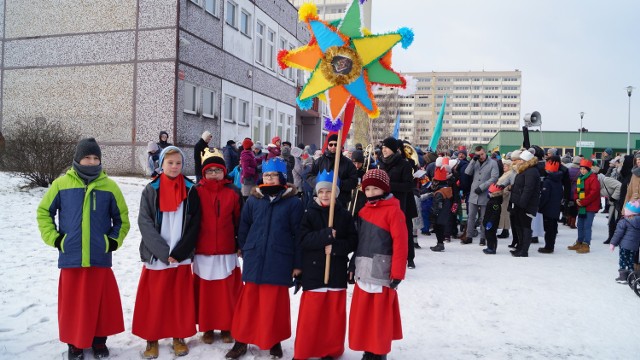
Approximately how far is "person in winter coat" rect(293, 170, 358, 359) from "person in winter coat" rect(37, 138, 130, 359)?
1.72m

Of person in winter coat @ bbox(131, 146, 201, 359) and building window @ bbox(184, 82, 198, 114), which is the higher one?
building window @ bbox(184, 82, 198, 114)

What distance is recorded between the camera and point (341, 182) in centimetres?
661

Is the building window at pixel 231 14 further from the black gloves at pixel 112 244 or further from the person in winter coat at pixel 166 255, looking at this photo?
the black gloves at pixel 112 244

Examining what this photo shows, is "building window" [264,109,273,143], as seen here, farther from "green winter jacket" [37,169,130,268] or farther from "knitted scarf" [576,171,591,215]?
"green winter jacket" [37,169,130,268]

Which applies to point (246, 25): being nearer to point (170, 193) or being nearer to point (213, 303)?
point (170, 193)

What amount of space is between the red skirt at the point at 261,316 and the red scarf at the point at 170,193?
3.25ft

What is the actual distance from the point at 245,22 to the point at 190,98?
660cm

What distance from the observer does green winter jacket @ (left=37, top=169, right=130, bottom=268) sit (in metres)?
3.92

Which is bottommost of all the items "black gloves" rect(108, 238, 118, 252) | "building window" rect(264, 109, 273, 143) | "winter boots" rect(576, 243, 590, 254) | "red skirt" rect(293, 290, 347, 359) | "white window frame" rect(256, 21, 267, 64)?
"winter boots" rect(576, 243, 590, 254)

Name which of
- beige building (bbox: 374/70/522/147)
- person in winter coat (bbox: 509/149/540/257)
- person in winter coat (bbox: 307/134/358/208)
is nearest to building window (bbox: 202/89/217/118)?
person in winter coat (bbox: 307/134/358/208)

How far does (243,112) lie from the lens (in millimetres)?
22016

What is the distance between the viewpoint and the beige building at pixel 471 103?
438ft

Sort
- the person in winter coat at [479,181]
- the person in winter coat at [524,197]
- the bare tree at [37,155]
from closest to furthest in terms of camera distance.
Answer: the person in winter coat at [524,197] < the person in winter coat at [479,181] < the bare tree at [37,155]

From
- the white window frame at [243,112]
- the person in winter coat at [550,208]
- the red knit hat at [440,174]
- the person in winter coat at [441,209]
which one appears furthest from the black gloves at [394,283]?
→ the white window frame at [243,112]
